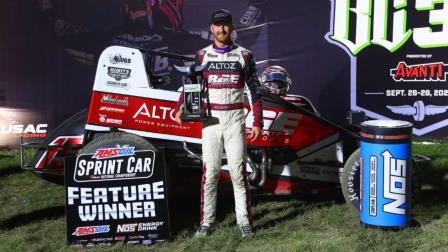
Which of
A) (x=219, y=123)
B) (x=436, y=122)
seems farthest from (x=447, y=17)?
(x=219, y=123)

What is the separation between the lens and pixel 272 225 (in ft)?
14.6

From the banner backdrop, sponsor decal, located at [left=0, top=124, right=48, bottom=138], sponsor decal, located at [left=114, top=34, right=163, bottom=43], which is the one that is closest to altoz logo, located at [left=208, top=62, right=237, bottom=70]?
the banner backdrop


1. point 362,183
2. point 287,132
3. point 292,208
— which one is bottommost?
point 292,208

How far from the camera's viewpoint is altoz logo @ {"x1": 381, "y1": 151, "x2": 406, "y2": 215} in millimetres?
3953

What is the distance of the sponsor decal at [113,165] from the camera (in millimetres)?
4062

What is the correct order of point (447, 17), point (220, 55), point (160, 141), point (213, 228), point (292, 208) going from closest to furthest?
point (220, 55) < point (213, 228) < point (160, 141) < point (292, 208) < point (447, 17)

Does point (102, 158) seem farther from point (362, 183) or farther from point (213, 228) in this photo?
point (362, 183)

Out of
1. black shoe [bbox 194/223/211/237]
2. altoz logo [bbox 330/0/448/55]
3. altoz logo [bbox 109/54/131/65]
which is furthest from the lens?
altoz logo [bbox 330/0/448/55]

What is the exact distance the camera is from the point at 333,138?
4.73 meters

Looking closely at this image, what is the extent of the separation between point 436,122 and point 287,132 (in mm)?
3863

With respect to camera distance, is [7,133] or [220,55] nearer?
[220,55]

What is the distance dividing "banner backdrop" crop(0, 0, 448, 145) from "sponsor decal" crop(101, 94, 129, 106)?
3165 millimetres

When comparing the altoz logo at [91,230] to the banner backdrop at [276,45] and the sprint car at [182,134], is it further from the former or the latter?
the banner backdrop at [276,45]

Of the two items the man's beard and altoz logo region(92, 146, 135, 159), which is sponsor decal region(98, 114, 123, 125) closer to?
altoz logo region(92, 146, 135, 159)
